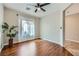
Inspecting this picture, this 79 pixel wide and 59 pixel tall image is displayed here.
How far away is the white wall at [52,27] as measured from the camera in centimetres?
499

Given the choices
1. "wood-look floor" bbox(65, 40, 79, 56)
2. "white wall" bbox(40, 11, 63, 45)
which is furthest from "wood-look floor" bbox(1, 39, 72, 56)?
"white wall" bbox(40, 11, 63, 45)

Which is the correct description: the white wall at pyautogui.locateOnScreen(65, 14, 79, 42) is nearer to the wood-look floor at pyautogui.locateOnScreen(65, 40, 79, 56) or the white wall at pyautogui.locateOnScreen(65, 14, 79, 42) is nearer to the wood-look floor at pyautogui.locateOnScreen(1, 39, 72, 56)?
the wood-look floor at pyautogui.locateOnScreen(65, 40, 79, 56)

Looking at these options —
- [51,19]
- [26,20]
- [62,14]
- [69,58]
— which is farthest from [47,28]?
[69,58]

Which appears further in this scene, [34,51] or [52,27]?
[52,27]

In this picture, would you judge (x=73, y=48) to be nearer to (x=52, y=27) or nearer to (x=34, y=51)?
(x=34, y=51)

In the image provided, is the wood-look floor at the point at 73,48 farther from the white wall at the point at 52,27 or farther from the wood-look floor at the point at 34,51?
the white wall at the point at 52,27

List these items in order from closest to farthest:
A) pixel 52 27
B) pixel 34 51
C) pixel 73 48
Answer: pixel 34 51 < pixel 73 48 < pixel 52 27

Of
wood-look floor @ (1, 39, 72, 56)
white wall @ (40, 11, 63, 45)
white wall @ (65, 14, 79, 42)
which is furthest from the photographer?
white wall @ (65, 14, 79, 42)

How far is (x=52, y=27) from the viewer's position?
5.78 meters

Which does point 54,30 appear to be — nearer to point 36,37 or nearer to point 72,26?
point 72,26

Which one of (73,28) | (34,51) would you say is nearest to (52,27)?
(73,28)

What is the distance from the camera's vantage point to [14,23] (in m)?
4.91

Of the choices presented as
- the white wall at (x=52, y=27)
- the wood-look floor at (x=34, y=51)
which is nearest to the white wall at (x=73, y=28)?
the white wall at (x=52, y=27)

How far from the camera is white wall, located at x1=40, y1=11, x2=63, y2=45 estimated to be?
499 centimetres
